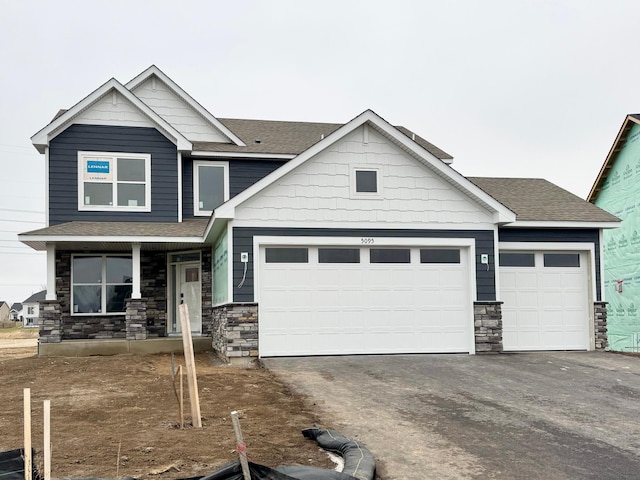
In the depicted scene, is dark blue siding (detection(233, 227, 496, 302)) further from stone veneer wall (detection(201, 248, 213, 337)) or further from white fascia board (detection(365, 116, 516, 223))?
stone veneer wall (detection(201, 248, 213, 337))

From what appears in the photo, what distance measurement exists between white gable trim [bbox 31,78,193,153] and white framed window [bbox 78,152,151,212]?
0.85 m

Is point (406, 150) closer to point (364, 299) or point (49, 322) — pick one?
point (364, 299)

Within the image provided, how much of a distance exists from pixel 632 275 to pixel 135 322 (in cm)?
1828

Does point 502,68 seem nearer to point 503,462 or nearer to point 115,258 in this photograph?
point 115,258

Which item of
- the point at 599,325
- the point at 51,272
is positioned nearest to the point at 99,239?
the point at 51,272

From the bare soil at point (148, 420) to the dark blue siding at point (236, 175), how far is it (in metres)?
5.64

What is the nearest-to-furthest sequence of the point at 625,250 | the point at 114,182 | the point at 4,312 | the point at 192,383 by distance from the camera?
the point at 192,383, the point at 114,182, the point at 625,250, the point at 4,312

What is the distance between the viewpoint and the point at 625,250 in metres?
24.5

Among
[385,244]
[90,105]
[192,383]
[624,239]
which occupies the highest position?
[90,105]

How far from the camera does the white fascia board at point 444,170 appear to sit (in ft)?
45.8

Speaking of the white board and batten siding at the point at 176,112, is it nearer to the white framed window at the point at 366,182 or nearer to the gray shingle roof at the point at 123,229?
the gray shingle roof at the point at 123,229

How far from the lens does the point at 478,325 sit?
14.1 metres

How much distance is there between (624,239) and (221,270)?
1713 cm

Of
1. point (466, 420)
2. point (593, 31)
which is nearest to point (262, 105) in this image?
point (593, 31)
